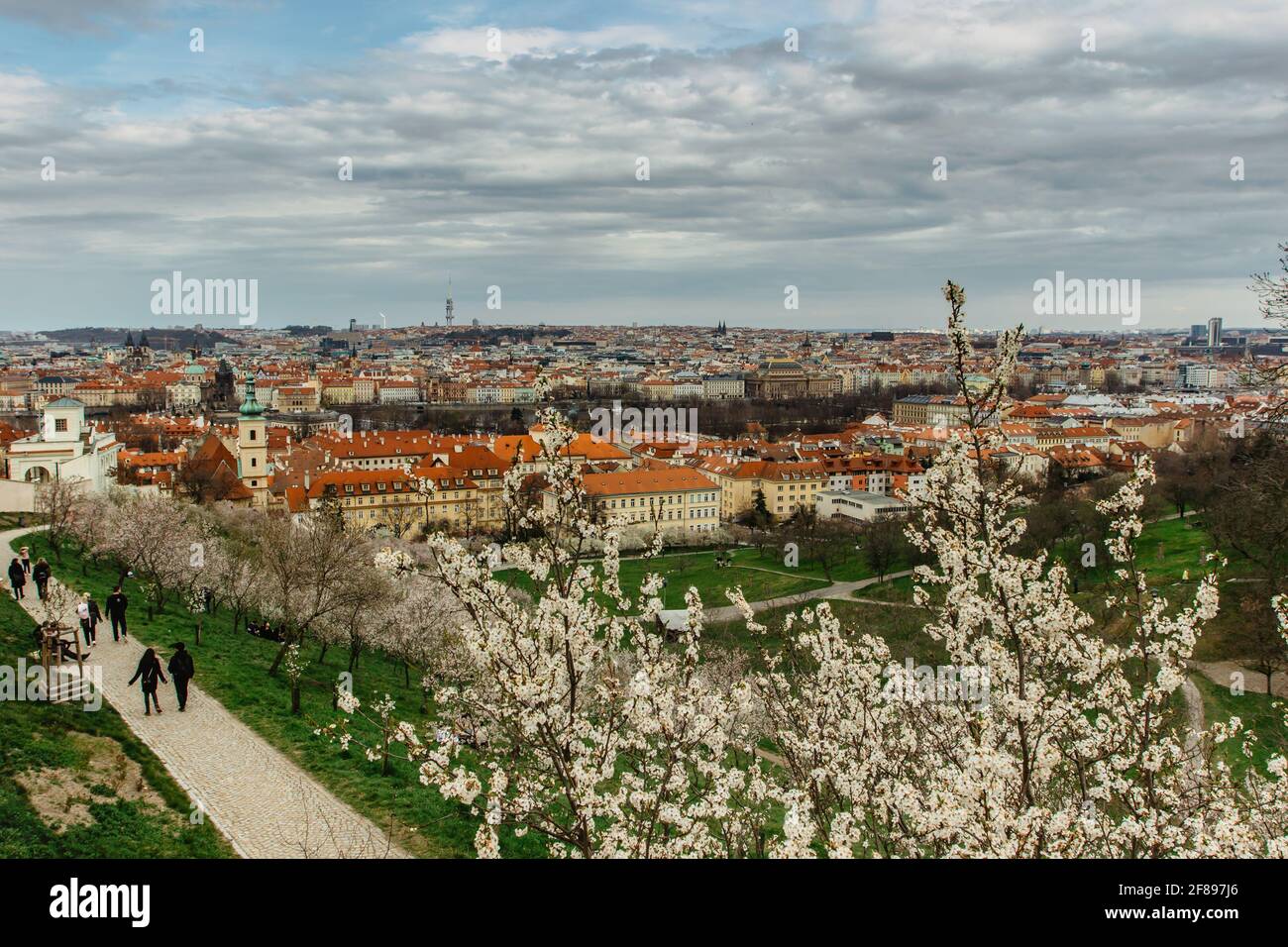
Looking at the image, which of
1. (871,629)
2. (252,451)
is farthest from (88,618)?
(252,451)

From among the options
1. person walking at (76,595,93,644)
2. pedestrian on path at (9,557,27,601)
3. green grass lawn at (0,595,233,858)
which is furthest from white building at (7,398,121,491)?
green grass lawn at (0,595,233,858)

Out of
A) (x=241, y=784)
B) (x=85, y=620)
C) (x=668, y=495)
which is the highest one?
(x=85, y=620)

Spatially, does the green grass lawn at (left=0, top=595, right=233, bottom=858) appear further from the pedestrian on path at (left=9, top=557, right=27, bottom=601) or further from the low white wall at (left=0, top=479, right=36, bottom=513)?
the low white wall at (left=0, top=479, right=36, bottom=513)

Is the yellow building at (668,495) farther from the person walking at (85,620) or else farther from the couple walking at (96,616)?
the person walking at (85,620)

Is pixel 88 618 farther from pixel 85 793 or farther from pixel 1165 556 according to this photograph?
pixel 1165 556
